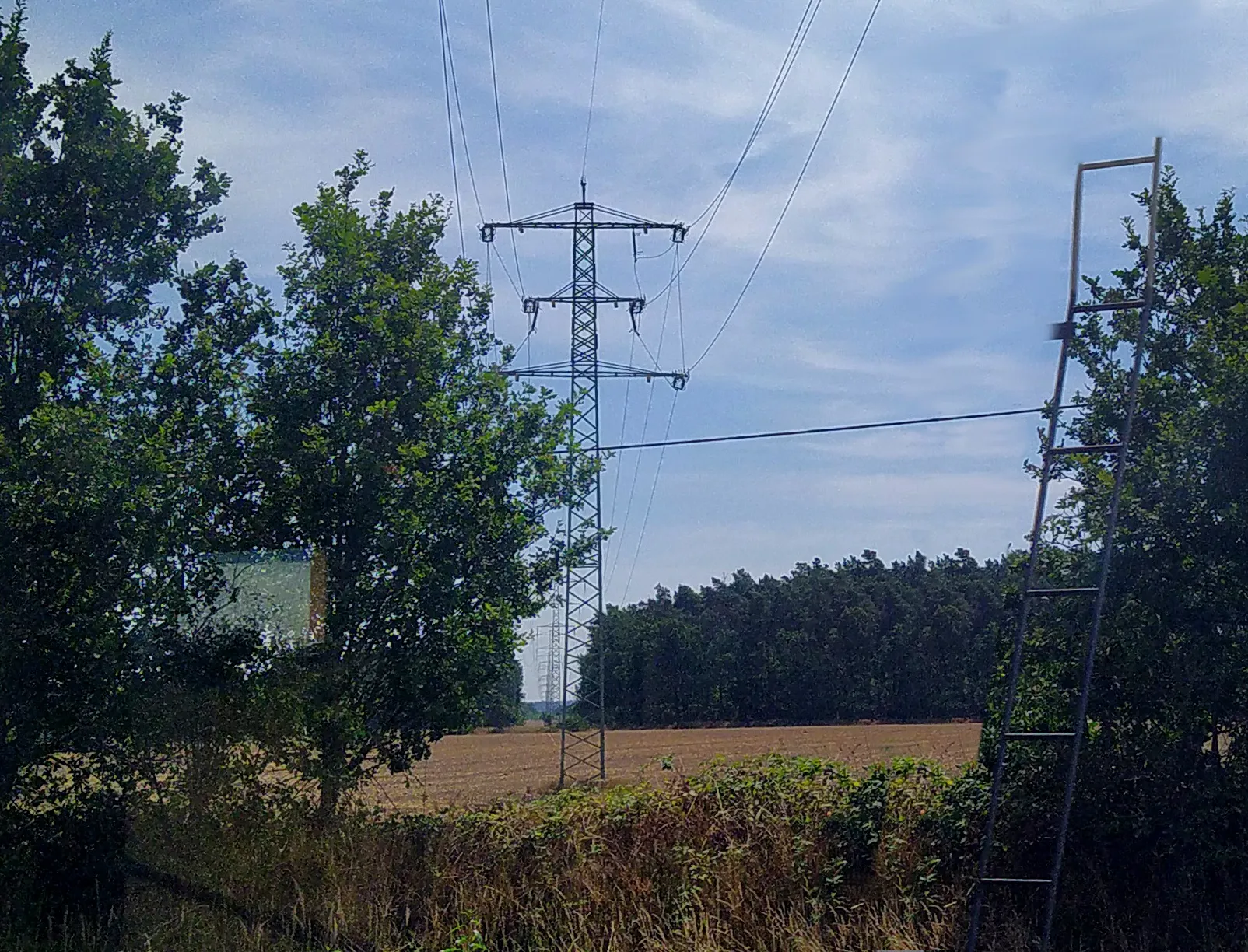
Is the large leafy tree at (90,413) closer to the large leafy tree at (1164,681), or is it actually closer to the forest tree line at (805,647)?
the large leafy tree at (1164,681)

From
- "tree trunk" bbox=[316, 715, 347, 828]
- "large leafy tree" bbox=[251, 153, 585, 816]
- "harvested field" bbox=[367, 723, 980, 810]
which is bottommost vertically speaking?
"harvested field" bbox=[367, 723, 980, 810]

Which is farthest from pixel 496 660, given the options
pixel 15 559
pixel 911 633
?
pixel 911 633

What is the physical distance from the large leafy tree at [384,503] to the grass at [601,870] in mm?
827

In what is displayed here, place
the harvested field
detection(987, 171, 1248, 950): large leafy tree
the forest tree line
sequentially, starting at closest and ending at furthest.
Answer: detection(987, 171, 1248, 950): large leafy tree
the harvested field
the forest tree line

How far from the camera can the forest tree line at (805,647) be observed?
43844mm

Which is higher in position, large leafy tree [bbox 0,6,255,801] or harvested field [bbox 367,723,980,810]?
large leafy tree [bbox 0,6,255,801]

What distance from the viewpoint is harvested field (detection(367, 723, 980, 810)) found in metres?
11.3

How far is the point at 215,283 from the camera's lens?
37.3ft

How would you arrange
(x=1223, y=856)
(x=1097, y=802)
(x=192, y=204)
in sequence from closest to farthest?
1. (x=1223, y=856)
2. (x=1097, y=802)
3. (x=192, y=204)

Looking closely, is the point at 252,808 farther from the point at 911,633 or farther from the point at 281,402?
the point at 911,633

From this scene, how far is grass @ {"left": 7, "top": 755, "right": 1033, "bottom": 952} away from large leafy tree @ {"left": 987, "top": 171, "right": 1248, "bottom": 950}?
38.1 inches

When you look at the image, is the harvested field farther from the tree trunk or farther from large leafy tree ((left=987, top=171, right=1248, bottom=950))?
large leafy tree ((left=987, top=171, right=1248, bottom=950))

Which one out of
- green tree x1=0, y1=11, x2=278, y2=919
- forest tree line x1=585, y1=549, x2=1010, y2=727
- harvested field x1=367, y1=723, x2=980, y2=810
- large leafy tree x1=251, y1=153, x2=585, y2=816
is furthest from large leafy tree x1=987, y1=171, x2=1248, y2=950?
forest tree line x1=585, y1=549, x2=1010, y2=727

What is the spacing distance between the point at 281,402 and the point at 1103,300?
741 cm
